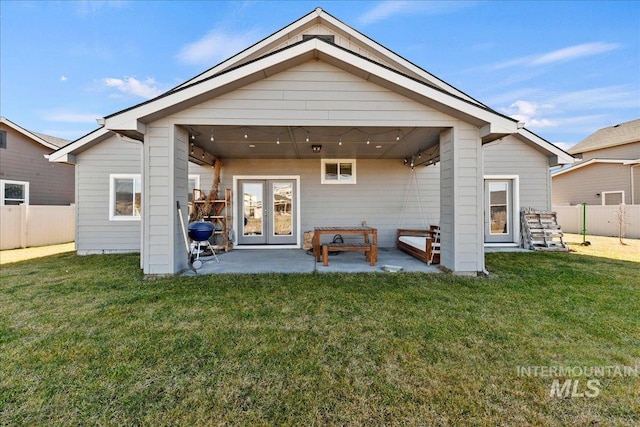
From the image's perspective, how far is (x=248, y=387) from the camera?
78.3 inches

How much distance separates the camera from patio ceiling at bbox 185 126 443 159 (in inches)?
220

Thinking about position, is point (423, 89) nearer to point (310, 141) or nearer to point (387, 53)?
point (310, 141)

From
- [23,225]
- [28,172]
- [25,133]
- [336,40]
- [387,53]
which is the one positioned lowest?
[23,225]

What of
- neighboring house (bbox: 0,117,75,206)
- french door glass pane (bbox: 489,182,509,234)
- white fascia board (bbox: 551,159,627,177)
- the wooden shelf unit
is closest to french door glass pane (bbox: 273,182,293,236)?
the wooden shelf unit

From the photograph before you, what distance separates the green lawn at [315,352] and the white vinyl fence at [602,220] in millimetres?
8739

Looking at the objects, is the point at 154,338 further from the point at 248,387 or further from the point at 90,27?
the point at 90,27

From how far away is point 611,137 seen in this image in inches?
639

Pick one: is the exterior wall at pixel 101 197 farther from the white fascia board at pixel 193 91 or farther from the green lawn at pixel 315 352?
the white fascia board at pixel 193 91

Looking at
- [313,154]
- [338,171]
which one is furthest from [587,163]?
[313,154]

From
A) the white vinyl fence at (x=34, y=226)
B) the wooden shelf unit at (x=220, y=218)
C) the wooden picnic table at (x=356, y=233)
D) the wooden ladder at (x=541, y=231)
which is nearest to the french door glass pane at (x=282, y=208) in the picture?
the wooden shelf unit at (x=220, y=218)

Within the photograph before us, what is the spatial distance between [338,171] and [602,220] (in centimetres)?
1160

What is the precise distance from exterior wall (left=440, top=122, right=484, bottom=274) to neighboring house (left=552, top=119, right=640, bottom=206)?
42.4ft

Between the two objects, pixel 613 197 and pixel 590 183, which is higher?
pixel 590 183

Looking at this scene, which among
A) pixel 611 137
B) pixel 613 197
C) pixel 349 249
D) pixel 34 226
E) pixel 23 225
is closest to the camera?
pixel 349 249
